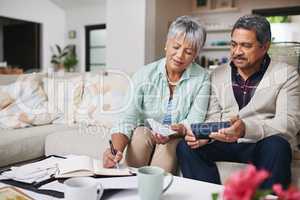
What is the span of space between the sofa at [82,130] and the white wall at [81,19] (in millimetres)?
3396

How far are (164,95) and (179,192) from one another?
577 millimetres

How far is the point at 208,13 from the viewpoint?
4.29m

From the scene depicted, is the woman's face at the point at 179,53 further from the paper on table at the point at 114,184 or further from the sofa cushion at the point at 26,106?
the sofa cushion at the point at 26,106

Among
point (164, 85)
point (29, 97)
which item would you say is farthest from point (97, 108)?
point (164, 85)

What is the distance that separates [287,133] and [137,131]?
0.60 m

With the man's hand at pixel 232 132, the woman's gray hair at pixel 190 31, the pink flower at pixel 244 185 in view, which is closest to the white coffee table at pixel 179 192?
the man's hand at pixel 232 132

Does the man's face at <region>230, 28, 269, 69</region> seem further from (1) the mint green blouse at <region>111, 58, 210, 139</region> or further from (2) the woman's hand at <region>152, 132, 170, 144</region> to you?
(2) the woman's hand at <region>152, 132, 170, 144</region>

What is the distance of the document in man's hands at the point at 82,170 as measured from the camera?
97cm

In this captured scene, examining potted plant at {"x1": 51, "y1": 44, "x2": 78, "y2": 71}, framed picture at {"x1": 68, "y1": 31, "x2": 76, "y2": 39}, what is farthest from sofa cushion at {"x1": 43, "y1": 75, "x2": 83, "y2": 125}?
framed picture at {"x1": 68, "y1": 31, "x2": 76, "y2": 39}

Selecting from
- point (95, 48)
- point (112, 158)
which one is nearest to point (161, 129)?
point (112, 158)

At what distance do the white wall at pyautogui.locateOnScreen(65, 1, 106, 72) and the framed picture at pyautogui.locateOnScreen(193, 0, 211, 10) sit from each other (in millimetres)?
1905

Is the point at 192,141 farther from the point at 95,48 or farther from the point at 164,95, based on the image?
the point at 95,48

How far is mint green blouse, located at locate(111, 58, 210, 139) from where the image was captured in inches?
53.8

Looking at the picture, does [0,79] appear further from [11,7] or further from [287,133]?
[11,7]
